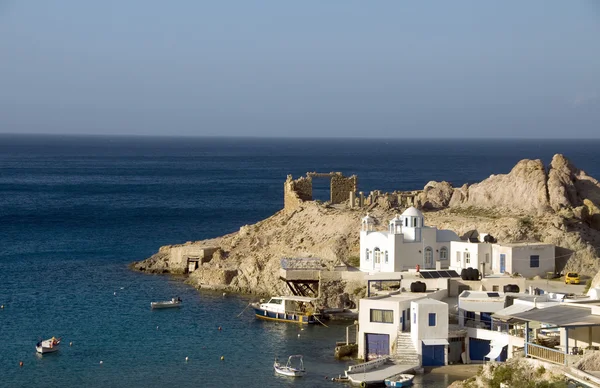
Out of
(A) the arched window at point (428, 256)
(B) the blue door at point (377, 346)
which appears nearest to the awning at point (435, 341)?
(B) the blue door at point (377, 346)

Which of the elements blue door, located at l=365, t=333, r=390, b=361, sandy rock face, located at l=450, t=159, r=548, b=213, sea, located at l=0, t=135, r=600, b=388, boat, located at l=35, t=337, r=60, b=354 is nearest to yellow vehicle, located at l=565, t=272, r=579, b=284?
sea, located at l=0, t=135, r=600, b=388

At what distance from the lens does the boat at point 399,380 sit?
44.0 m

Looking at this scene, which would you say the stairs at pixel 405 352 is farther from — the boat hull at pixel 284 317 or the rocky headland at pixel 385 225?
the rocky headland at pixel 385 225

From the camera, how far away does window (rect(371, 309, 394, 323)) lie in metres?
49.1

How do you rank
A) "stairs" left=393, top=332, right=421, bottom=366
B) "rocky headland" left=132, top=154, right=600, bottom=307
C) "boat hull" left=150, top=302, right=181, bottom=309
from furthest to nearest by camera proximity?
"rocky headland" left=132, top=154, right=600, bottom=307 → "boat hull" left=150, top=302, right=181, bottom=309 → "stairs" left=393, top=332, right=421, bottom=366

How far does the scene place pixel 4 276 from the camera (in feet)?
238

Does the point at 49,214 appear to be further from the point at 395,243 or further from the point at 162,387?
the point at 162,387

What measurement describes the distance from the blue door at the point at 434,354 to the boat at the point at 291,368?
5.27m

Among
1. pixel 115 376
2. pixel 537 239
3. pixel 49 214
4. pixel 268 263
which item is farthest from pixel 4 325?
pixel 49 214

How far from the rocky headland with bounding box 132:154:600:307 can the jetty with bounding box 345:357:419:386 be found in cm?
1360

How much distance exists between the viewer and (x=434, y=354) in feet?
156

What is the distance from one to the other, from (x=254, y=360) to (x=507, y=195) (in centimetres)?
3010

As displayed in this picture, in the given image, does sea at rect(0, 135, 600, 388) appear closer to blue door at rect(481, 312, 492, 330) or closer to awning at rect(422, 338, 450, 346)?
awning at rect(422, 338, 450, 346)

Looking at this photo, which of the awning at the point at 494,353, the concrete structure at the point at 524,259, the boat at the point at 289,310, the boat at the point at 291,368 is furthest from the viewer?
the concrete structure at the point at 524,259
